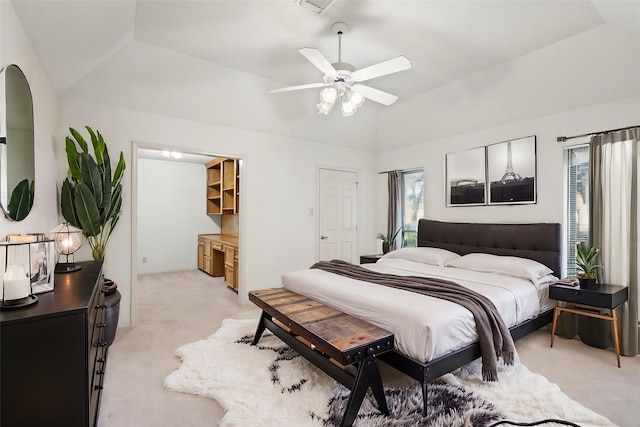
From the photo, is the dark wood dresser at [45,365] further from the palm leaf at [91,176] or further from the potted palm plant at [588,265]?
the potted palm plant at [588,265]

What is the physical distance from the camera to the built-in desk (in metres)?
5.19

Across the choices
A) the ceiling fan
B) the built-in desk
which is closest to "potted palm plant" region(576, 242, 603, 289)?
the ceiling fan

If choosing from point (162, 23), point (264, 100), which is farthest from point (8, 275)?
point (264, 100)

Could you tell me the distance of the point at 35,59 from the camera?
2.33m

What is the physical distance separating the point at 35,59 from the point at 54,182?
3.71ft

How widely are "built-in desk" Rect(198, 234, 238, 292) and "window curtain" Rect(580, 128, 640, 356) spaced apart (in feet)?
15.3

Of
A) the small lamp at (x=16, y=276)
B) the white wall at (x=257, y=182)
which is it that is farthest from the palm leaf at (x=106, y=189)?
the small lamp at (x=16, y=276)

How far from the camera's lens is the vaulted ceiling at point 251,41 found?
7.98 feet

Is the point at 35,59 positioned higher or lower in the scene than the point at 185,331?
higher

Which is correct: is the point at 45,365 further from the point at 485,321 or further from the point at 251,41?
the point at 251,41

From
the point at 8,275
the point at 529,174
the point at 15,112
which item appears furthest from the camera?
the point at 529,174

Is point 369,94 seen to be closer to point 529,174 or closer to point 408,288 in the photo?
point 408,288

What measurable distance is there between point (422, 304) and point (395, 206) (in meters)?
3.28

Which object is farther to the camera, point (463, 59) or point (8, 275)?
point (463, 59)
